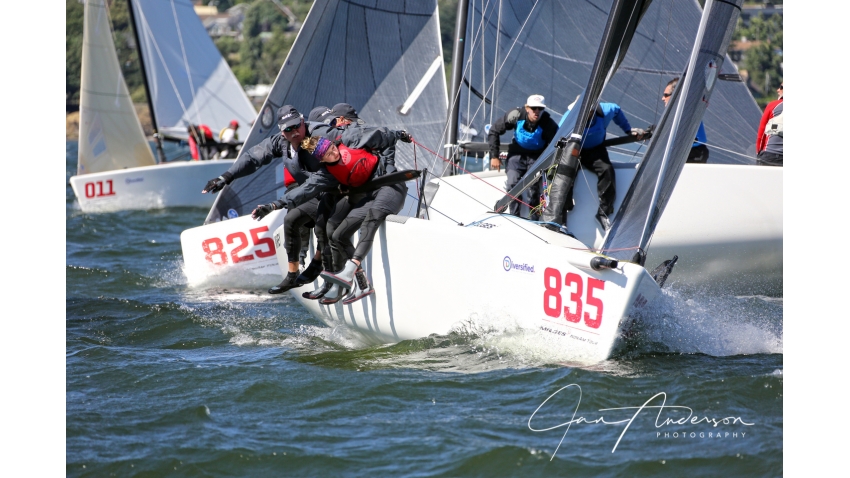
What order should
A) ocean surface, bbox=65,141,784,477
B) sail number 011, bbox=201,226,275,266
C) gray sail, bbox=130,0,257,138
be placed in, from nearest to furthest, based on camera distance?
ocean surface, bbox=65,141,784,477, sail number 011, bbox=201,226,275,266, gray sail, bbox=130,0,257,138

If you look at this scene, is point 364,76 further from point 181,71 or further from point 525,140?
point 181,71

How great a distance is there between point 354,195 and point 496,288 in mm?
988

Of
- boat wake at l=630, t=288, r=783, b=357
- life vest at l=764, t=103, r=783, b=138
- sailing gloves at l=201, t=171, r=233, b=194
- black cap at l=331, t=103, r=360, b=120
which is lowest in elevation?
boat wake at l=630, t=288, r=783, b=357

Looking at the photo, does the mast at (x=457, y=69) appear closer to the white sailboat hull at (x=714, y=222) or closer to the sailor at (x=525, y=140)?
the sailor at (x=525, y=140)

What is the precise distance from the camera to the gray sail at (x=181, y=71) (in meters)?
13.6

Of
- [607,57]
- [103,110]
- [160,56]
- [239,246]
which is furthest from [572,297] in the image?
[160,56]

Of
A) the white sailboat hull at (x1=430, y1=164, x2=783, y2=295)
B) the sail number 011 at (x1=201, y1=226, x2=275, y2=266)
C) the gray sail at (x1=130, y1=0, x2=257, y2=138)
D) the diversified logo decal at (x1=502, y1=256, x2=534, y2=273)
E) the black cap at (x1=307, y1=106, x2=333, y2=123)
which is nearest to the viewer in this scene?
the diversified logo decal at (x1=502, y1=256, x2=534, y2=273)

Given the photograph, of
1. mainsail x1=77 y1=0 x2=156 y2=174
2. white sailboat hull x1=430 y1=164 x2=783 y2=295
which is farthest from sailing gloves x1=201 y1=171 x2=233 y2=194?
mainsail x1=77 y1=0 x2=156 y2=174

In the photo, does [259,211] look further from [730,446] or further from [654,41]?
[654,41]

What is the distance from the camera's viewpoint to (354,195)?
473 centimetres

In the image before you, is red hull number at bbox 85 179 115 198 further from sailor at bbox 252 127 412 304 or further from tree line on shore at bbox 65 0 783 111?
sailor at bbox 252 127 412 304

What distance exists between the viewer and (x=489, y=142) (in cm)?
623

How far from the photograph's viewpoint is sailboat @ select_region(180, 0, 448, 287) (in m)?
6.96
